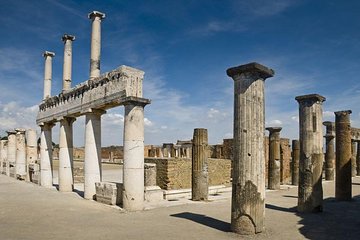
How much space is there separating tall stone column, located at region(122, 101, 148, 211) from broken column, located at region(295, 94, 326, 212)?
17.0 ft

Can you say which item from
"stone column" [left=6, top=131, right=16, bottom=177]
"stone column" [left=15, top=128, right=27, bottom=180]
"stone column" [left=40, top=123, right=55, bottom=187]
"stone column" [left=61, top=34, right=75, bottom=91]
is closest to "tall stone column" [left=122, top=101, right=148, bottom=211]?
"stone column" [left=61, top=34, right=75, bottom=91]

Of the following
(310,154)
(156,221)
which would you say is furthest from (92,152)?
(310,154)

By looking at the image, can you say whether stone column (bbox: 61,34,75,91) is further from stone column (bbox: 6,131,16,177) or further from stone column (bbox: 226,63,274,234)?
stone column (bbox: 6,131,16,177)

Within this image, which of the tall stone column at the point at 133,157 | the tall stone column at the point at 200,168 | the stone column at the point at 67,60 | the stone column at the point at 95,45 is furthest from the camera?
the stone column at the point at 67,60

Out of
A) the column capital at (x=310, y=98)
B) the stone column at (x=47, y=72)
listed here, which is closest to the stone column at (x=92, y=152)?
the stone column at (x=47, y=72)

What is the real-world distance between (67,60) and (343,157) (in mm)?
12770

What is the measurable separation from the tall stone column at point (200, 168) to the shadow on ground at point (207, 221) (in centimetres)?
310

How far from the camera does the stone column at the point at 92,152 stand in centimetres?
1292

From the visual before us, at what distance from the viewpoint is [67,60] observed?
1566cm

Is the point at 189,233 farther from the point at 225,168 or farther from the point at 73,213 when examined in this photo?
the point at 225,168

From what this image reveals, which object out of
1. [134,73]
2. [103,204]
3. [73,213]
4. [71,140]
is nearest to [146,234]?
[73,213]

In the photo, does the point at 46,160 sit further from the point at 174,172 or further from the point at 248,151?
the point at 248,151

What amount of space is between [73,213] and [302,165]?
730 centimetres

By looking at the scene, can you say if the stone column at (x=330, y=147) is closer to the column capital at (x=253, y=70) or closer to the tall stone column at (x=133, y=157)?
the tall stone column at (x=133, y=157)
